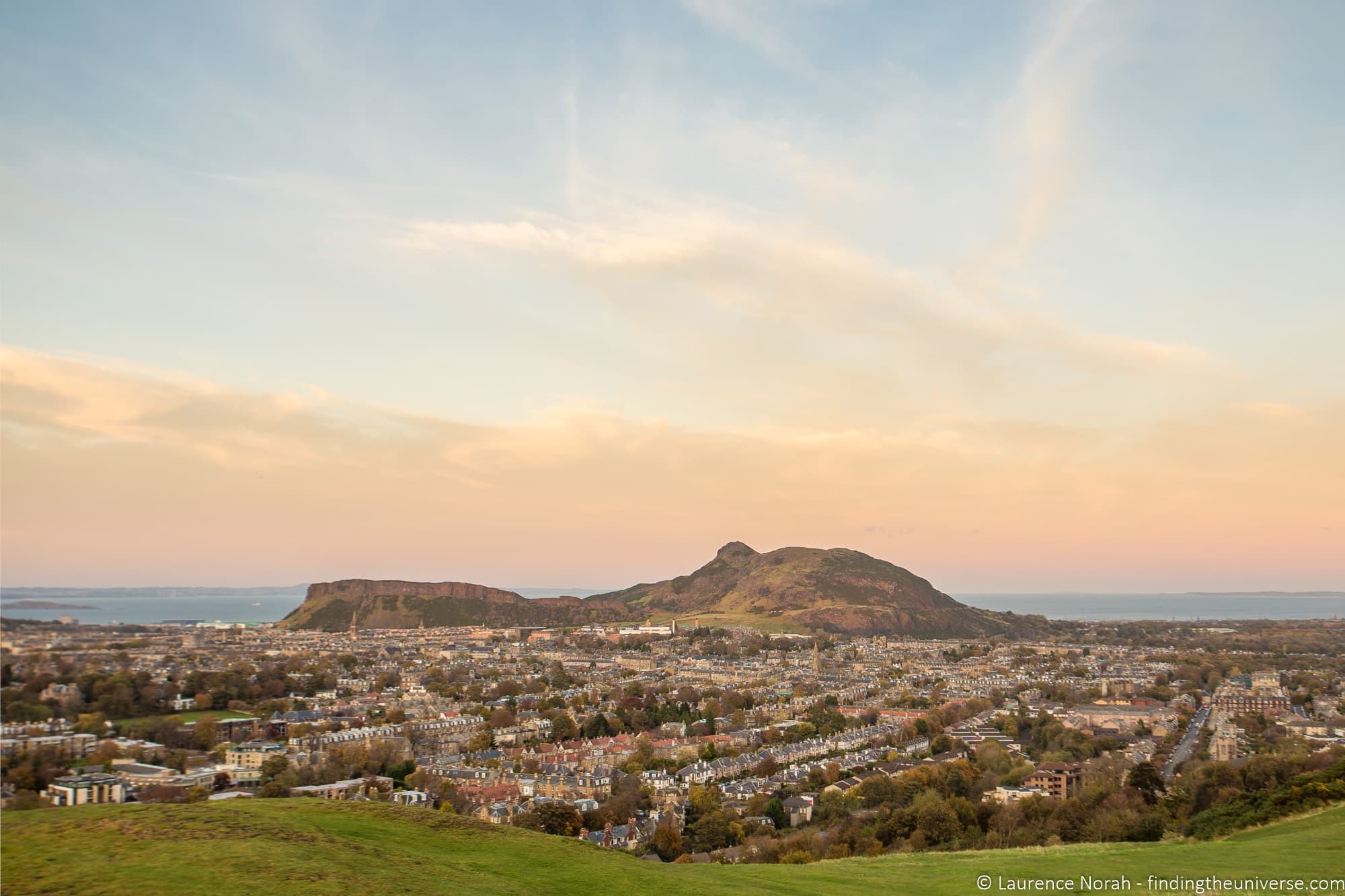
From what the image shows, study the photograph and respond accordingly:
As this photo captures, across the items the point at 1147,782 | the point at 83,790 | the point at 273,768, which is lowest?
the point at 273,768

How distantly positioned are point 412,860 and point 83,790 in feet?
92.1

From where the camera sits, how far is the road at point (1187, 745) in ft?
140

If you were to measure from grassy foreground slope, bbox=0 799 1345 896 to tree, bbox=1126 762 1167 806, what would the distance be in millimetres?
15209

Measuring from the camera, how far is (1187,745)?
50750mm

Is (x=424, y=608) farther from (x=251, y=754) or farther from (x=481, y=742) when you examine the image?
(x=251, y=754)

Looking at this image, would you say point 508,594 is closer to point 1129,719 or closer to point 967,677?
point 967,677

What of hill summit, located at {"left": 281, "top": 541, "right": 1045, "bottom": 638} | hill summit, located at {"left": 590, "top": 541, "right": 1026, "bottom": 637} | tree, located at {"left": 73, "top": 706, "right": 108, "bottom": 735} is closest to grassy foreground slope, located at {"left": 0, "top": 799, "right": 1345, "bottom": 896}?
tree, located at {"left": 73, "top": 706, "right": 108, "bottom": 735}

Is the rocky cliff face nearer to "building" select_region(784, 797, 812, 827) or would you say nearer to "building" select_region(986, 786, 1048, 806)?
"building" select_region(784, 797, 812, 827)

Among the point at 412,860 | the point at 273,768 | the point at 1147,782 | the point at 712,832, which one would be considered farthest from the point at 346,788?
the point at 1147,782

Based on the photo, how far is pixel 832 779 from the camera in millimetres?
42906

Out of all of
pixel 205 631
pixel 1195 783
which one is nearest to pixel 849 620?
pixel 205 631

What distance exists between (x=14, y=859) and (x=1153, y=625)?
623 ft

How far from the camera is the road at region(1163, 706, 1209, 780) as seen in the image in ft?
140

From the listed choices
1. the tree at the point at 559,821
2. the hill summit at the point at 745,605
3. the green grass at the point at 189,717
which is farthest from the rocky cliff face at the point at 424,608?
the tree at the point at 559,821
